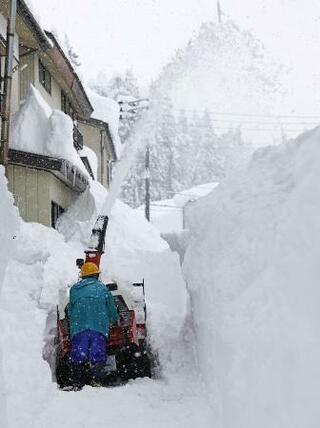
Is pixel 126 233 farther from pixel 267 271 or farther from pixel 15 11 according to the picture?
pixel 267 271

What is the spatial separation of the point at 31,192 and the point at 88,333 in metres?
9.13

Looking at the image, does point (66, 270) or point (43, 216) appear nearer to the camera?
point (66, 270)

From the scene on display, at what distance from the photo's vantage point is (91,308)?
20.5 feet

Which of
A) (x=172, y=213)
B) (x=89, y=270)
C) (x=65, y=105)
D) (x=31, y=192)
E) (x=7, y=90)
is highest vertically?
(x=65, y=105)

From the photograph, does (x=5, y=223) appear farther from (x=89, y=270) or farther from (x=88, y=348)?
(x=88, y=348)

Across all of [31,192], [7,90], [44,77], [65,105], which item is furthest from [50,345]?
[65,105]

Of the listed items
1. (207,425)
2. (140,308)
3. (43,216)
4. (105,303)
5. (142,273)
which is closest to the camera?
(207,425)

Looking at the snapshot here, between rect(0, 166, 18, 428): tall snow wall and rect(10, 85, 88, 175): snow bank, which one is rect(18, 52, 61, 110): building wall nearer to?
rect(10, 85, 88, 175): snow bank

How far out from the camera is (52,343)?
303 inches

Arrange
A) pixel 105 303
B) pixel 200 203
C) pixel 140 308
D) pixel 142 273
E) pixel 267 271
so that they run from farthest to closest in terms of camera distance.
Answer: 1. pixel 142 273
2. pixel 140 308
3. pixel 200 203
4. pixel 105 303
5. pixel 267 271

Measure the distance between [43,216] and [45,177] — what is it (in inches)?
46.3

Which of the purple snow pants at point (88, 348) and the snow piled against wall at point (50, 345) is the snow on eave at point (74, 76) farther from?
the purple snow pants at point (88, 348)

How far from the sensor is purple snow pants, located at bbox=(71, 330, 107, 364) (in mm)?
6117

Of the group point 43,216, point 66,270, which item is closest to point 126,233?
point 43,216
